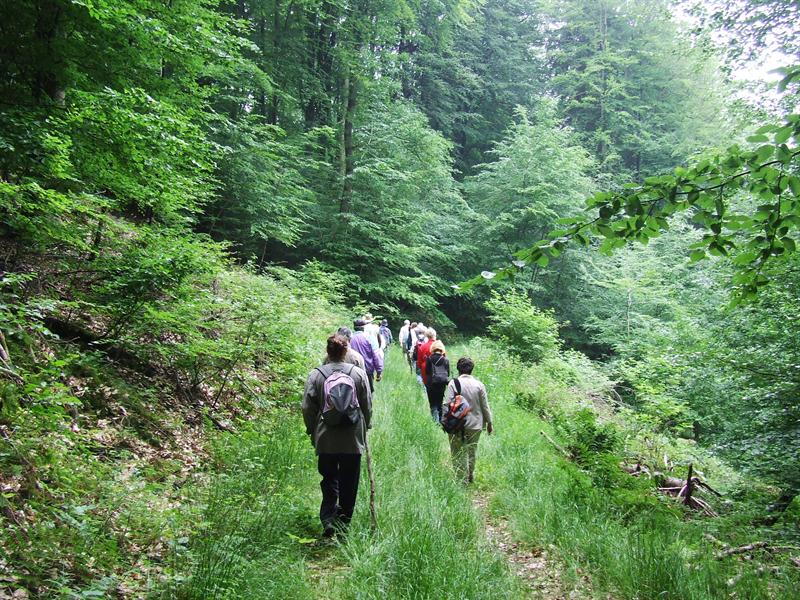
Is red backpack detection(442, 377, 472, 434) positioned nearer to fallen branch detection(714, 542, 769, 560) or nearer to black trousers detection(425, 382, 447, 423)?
black trousers detection(425, 382, 447, 423)

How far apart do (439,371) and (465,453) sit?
2.13 metres

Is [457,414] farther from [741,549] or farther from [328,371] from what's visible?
[741,549]

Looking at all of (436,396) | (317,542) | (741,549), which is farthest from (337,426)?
(436,396)

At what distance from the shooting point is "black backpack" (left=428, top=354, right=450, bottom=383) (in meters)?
7.69

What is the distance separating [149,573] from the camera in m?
2.91

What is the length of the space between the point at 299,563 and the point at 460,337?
2164 cm

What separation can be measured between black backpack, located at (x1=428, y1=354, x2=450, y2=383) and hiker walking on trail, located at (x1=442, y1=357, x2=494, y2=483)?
1.84 meters

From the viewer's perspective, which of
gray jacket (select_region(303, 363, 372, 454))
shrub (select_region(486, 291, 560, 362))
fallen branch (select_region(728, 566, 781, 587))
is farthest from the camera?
shrub (select_region(486, 291, 560, 362))

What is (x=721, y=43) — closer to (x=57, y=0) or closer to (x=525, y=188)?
(x=525, y=188)

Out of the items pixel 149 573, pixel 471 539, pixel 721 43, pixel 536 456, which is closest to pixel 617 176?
pixel 721 43

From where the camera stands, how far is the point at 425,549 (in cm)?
348

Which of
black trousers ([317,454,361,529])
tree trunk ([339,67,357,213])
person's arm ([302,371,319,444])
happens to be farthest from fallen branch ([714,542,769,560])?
tree trunk ([339,67,357,213])

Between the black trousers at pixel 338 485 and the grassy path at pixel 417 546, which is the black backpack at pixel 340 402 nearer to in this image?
the black trousers at pixel 338 485

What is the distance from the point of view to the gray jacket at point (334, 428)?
12.9 feet
